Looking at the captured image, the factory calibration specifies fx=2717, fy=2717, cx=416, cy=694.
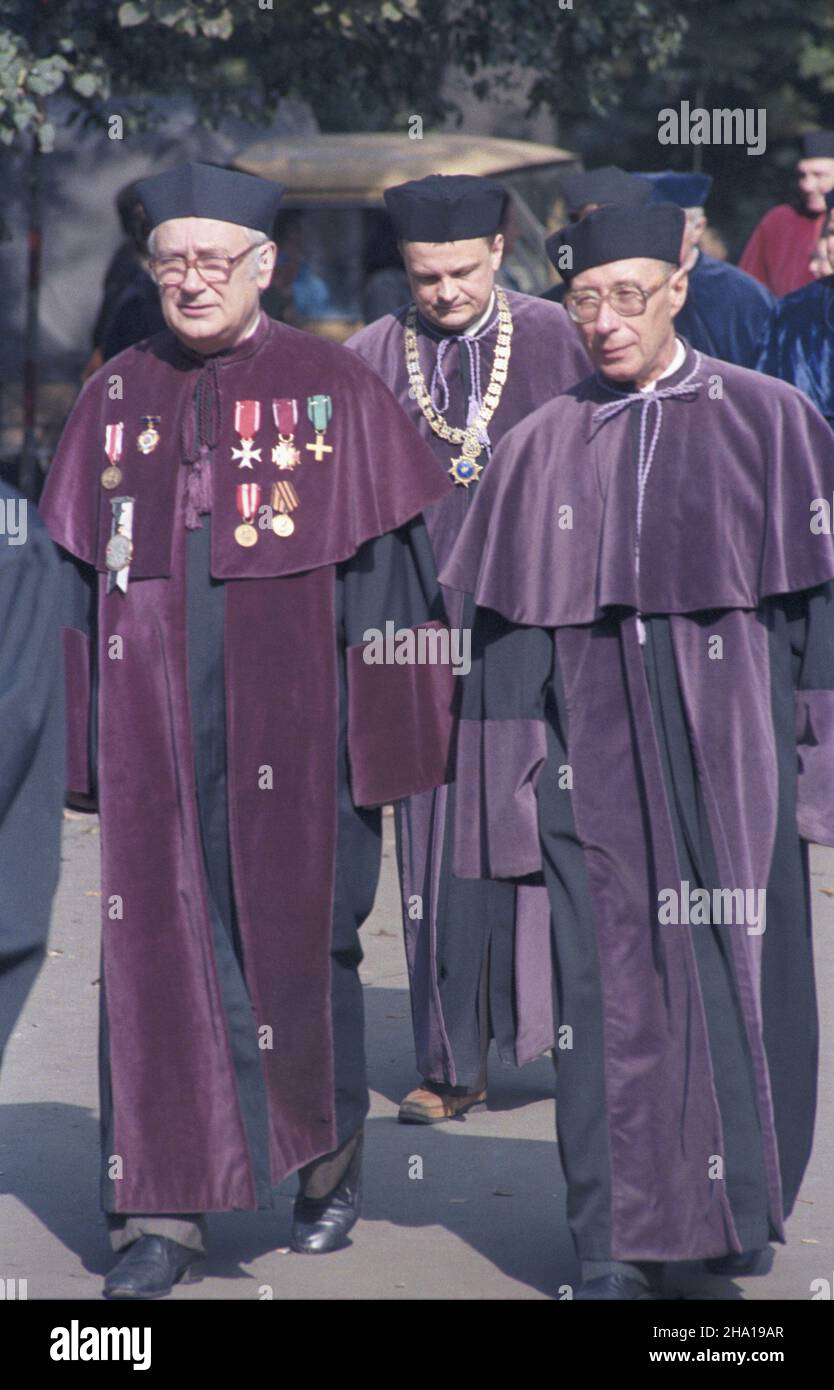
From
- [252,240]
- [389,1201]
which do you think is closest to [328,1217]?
[389,1201]

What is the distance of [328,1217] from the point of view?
215 inches

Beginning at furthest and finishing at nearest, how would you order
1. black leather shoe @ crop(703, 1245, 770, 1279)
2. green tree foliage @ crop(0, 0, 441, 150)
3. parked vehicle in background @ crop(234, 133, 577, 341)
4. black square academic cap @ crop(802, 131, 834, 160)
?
parked vehicle in background @ crop(234, 133, 577, 341)
green tree foliage @ crop(0, 0, 441, 150)
black square academic cap @ crop(802, 131, 834, 160)
black leather shoe @ crop(703, 1245, 770, 1279)

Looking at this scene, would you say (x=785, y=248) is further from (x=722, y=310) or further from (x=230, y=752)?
(x=230, y=752)

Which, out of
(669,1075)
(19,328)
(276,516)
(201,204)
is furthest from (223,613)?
(19,328)

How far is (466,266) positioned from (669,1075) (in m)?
2.20

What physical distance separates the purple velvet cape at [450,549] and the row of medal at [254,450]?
3.56ft

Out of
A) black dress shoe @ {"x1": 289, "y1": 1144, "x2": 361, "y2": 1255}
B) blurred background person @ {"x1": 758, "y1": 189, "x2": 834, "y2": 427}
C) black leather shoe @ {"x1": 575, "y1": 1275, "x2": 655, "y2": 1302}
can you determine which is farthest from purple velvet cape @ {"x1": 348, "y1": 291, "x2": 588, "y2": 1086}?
blurred background person @ {"x1": 758, "y1": 189, "x2": 834, "y2": 427}

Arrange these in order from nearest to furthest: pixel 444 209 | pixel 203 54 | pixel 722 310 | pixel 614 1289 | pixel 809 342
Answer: pixel 614 1289 < pixel 444 209 < pixel 809 342 < pixel 722 310 < pixel 203 54

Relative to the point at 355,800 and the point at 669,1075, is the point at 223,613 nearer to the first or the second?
the point at 355,800

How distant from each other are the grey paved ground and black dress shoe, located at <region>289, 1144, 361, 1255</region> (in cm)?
4

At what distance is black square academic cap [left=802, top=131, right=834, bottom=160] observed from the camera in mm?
11023

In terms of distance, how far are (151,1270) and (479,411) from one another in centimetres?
233

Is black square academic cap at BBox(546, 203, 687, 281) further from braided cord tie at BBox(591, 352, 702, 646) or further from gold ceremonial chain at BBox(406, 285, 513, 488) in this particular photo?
gold ceremonial chain at BBox(406, 285, 513, 488)
